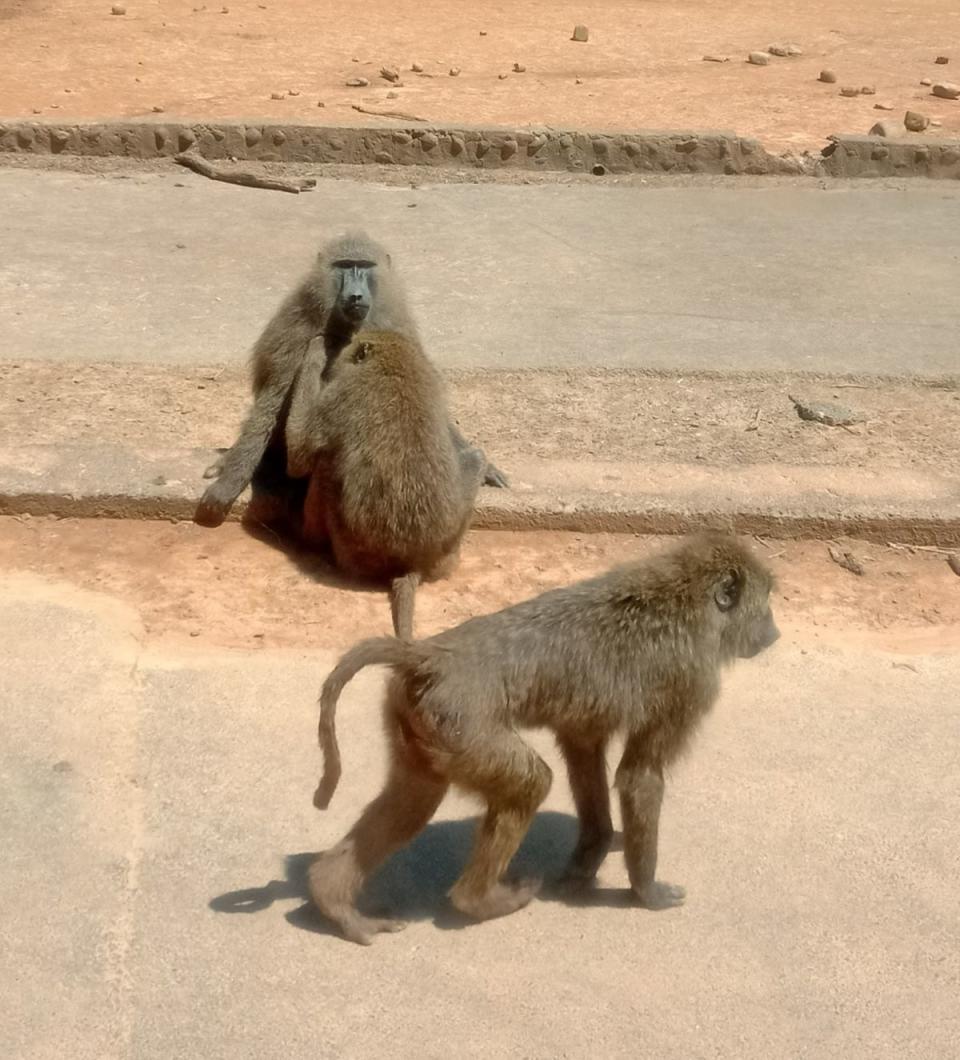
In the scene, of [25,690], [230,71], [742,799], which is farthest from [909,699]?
[230,71]

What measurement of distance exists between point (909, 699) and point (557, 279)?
4855mm

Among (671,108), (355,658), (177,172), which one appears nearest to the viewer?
(355,658)

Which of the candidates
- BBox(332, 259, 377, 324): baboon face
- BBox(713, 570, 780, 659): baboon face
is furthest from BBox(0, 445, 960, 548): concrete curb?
BBox(713, 570, 780, 659): baboon face

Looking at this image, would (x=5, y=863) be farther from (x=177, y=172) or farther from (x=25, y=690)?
(x=177, y=172)

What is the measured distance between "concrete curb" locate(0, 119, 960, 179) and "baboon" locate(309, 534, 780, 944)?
7.97m

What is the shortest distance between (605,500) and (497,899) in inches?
103

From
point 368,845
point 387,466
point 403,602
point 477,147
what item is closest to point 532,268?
point 477,147

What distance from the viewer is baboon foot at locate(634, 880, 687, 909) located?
4.10 metres

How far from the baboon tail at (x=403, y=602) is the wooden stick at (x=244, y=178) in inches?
233

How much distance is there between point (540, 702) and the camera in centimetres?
389

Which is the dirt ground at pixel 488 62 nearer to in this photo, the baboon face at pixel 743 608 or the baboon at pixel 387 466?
the baboon at pixel 387 466

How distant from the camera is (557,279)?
946 cm

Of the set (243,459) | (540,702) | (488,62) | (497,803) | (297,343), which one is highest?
(488,62)

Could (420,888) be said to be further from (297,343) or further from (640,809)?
(297,343)
